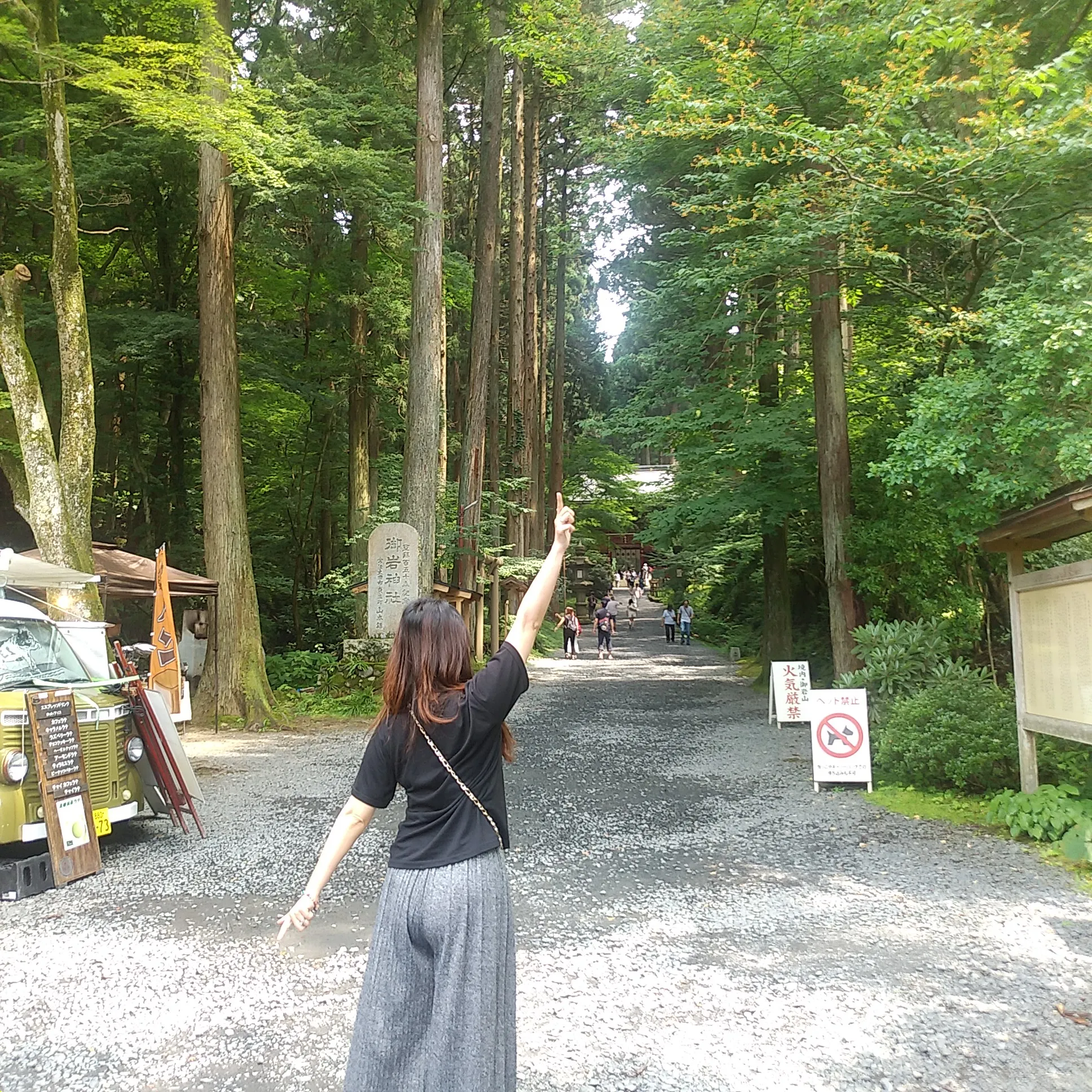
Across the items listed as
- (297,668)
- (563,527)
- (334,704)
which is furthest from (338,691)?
(563,527)

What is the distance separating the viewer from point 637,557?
188ft

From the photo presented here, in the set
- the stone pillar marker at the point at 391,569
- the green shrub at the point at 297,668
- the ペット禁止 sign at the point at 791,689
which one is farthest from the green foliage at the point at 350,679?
the ペット禁止 sign at the point at 791,689

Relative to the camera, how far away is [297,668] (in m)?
17.5

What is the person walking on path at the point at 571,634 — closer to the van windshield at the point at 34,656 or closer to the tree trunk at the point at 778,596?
the tree trunk at the point at 778,596

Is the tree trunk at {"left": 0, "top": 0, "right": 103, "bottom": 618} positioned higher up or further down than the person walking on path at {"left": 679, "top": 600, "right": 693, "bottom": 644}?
higher up

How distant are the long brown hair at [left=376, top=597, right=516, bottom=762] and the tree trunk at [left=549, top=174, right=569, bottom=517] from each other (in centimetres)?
2838

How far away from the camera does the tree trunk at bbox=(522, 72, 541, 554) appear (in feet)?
89.0

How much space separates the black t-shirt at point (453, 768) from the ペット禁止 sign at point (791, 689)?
10630 mm

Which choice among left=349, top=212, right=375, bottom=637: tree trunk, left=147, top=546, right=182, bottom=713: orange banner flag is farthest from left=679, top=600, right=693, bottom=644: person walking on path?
left=147, top=546, right=182, bottom=713: orange banner flag

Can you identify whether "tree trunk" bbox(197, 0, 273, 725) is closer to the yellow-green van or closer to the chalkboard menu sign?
the yellow-green van

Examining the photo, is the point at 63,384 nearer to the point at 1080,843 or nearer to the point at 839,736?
the point at 839,736

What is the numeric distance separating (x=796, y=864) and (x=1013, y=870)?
142 cm

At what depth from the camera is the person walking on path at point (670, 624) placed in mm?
30875

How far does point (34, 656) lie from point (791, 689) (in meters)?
9.61
